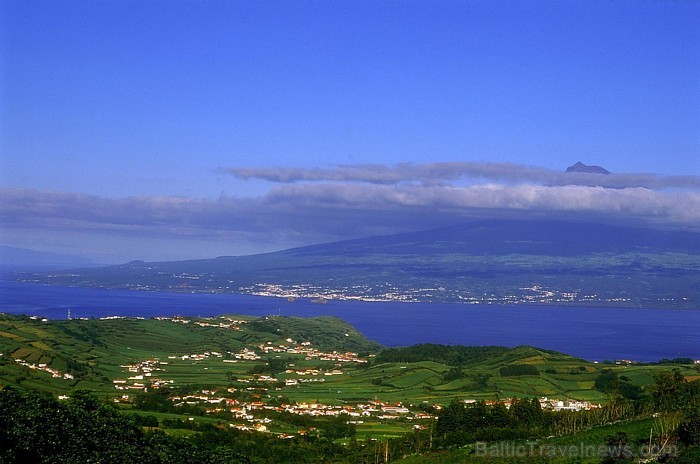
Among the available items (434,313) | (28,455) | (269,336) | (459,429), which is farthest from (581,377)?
(434,313)

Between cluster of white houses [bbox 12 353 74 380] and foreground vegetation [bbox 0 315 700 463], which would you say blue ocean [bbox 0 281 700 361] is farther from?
cluster of white houses [bbox 12 353 74 380]

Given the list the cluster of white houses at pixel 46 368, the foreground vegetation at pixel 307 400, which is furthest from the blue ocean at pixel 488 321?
the cluster of white houses at pixel 46 368

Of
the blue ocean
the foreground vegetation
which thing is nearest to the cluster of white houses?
the foreground vegetation

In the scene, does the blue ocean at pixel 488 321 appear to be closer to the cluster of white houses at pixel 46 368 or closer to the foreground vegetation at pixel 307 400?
the foreground vegetation at pixel 307 400

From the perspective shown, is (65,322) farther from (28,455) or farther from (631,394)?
(28,455)

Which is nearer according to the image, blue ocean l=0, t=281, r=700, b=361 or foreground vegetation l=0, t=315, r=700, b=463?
foreground vegetation l=0, t=315, r=700, b=463

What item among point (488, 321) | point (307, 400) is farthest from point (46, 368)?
point (488, 321)
